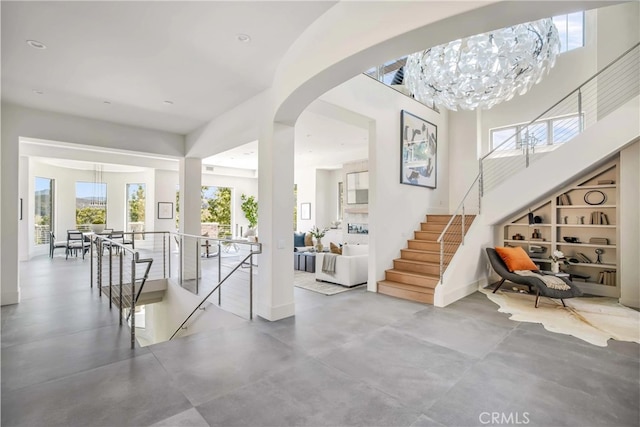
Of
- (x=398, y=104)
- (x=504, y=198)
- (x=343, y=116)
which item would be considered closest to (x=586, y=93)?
(x=504, y=198)

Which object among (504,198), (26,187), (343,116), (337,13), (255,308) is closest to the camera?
(337,13)

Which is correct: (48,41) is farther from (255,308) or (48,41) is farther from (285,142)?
(255,308)

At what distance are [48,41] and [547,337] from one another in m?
6.25

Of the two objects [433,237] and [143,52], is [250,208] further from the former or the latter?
[143,52]

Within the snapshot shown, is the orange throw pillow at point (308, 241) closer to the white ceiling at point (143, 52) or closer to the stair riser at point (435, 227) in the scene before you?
the stair riser at point (435, 227)

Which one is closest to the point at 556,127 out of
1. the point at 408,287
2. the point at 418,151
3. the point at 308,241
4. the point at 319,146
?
the point at 418,151

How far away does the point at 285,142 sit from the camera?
168 inches

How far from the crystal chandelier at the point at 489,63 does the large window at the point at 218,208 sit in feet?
34.1

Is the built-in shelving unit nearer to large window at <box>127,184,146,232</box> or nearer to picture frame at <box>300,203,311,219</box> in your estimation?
picture frame at <box>300,203,311,219</box>

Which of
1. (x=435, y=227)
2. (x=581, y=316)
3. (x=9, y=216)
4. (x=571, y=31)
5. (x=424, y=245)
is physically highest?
(x=571, y=31)

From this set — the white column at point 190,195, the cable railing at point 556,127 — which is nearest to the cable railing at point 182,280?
the white column at point 190,195

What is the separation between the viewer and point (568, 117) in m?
6.84

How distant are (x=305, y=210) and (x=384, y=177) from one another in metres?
5.93

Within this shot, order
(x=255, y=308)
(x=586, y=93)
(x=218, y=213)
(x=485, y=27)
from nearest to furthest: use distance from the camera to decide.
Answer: (x=485, y=27)
(x=255, y=308)
(x=586, y=93)
(x=218, y=213)
